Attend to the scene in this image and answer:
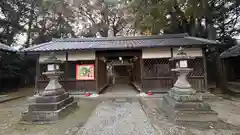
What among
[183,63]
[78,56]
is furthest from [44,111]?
[78,56]

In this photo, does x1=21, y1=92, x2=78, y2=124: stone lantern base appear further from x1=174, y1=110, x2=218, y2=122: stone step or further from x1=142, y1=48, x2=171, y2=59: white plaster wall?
x1=142, y1=48, x2=171, y2=59: white plaster wall

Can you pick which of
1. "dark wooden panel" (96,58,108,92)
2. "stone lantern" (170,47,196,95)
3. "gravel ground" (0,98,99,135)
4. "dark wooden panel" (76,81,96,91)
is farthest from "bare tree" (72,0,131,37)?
"gravel ground" (0,98,99,135)

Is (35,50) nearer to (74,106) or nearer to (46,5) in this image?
(74,106)

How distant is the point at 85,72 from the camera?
777cm

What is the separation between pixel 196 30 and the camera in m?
10.0

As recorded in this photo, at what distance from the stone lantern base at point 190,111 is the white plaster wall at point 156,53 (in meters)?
3.99

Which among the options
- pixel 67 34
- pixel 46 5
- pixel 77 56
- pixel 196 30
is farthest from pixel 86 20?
pixel 196 30

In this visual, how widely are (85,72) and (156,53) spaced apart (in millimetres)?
4058

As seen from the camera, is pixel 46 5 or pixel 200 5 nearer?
pixel 200 5

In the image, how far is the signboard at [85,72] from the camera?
773 cm

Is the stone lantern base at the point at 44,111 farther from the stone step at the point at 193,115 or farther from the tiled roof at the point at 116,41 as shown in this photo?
the tiled roof at the point at 116,41

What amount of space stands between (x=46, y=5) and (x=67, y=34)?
11.1 feet

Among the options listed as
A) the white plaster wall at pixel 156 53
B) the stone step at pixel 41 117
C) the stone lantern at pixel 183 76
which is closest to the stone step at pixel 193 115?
the stone lantern at pixel 183 76

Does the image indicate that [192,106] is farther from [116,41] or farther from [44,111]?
[116,41]
